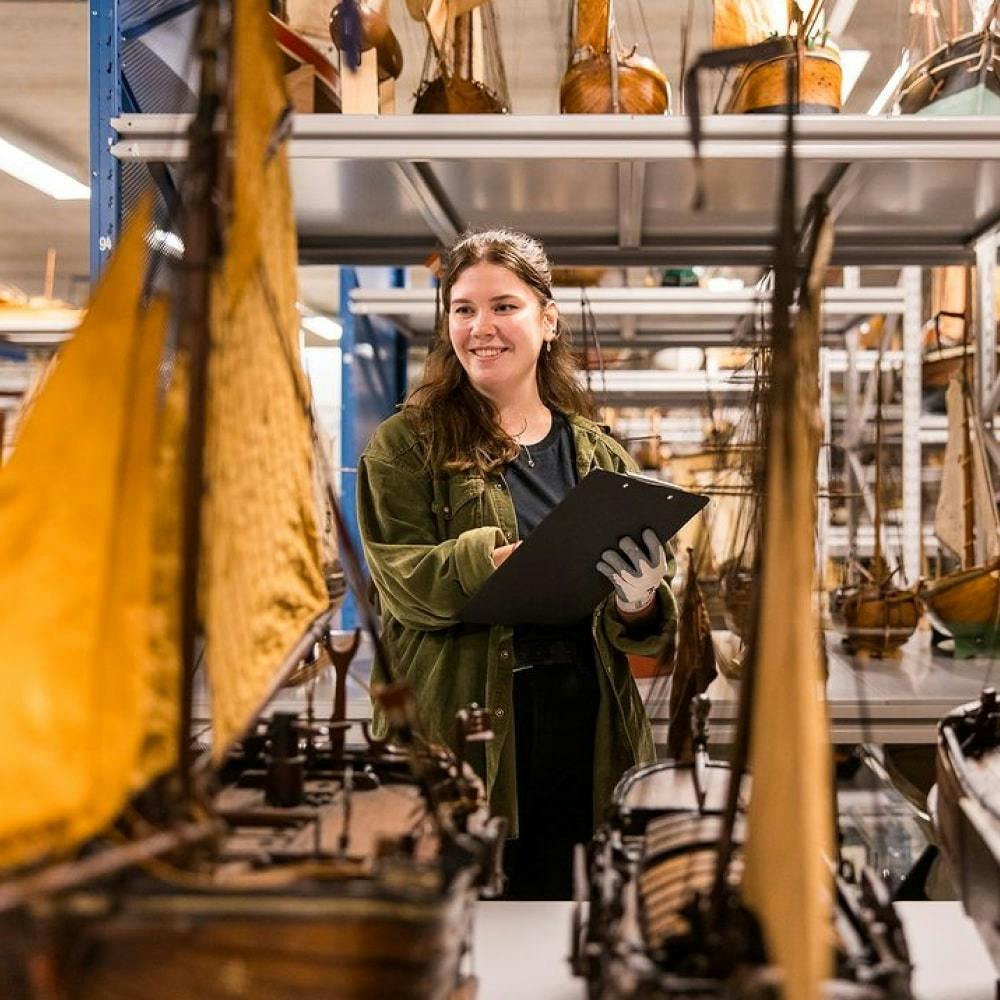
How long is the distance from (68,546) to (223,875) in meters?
0.24

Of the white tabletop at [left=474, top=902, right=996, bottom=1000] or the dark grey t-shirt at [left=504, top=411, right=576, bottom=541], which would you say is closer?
the white tabletop at [left=474, top=902, right=996, bottom=1000]

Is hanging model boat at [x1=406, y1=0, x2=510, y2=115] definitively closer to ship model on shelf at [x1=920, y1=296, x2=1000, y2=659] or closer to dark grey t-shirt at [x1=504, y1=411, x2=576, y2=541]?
dark grey t-shirt at [x1=504, y1=411, x2=576, y2=541]

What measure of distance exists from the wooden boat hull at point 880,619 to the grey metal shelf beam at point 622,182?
0.77 meters

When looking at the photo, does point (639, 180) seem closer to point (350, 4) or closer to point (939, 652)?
point (350, 4)

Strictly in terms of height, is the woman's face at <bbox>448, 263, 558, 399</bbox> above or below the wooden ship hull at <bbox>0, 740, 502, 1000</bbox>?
above

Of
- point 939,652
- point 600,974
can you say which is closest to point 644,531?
point 600,974

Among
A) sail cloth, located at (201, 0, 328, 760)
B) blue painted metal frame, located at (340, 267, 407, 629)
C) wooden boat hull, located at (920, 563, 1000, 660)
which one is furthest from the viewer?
blue painted metal frame, located at (340, 267, 407, 629)

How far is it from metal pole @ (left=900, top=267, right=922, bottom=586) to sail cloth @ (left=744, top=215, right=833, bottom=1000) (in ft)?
7.87

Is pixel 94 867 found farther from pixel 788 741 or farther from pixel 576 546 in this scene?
pixel 576 546

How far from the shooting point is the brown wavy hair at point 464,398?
1.49 m

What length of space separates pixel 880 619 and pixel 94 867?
7.35ft

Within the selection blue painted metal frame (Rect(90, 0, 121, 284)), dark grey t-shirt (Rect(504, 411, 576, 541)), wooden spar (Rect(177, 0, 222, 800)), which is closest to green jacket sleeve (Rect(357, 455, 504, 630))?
dark grey t-shirt (Rect(504, 411, 576, 541))

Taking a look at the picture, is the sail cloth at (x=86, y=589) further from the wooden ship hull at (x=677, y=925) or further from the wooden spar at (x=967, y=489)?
the wooden spar at (x=967, y=489)

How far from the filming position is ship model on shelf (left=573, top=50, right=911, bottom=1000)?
1.70ft
